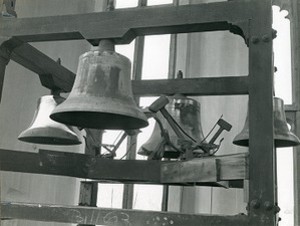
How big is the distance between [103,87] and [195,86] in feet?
2.62

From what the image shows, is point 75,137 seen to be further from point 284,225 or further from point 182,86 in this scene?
point 284,225

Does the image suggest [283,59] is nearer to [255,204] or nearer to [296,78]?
[296,78]

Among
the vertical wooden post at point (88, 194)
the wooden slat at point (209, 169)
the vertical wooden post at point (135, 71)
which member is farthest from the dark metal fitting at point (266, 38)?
the vertical wooden post at point (135, 71)

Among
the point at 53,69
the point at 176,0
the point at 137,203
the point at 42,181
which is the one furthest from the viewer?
the point at 176,0

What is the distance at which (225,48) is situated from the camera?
5.17 metres

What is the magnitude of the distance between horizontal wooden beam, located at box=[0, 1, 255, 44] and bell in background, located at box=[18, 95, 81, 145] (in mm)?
649

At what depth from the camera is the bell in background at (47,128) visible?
88.7 inches

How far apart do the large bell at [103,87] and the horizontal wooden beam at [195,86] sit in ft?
1.92

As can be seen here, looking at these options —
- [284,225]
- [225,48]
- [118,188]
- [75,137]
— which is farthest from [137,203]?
[75,137]

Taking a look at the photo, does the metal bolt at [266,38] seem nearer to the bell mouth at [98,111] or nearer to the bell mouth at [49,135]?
the bell mouth at [98,111]

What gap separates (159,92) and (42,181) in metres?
2.17

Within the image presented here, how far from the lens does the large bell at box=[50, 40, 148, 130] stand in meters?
1.46

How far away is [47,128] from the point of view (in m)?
2.26

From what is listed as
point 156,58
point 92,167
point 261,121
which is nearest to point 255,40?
point 261,121
